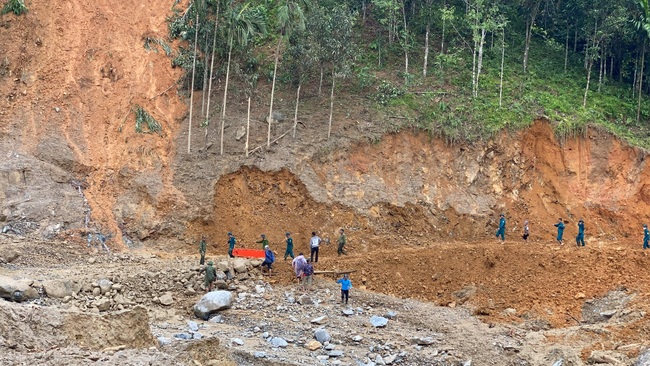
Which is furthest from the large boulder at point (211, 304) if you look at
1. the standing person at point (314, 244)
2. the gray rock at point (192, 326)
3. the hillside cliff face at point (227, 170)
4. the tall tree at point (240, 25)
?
the tall tree at point (240, 25)

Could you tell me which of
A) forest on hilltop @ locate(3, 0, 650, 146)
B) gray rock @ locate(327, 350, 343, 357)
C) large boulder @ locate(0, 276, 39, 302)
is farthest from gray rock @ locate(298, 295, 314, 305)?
forest on hilltop @ locate(3, 0, 650, 146)

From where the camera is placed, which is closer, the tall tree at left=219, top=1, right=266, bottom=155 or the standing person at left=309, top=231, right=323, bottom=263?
the standing person at left=309, top=231, right=323, bottom=263

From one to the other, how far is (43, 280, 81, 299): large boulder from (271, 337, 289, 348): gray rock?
19.7 feet

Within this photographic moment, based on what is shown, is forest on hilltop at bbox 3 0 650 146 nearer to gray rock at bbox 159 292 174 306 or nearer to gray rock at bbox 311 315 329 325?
gray rock at bbox 159 292 174 306

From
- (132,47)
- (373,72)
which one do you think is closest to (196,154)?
(132,47)

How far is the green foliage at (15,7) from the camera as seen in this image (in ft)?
106

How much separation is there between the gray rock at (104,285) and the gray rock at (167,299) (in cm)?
148

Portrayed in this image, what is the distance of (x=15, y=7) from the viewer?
32219mm

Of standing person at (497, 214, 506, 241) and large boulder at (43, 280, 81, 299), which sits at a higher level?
standing person at (497, 214, 506, 241)

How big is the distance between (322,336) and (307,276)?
377 centimetres

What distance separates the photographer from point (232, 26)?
28547 millimetres

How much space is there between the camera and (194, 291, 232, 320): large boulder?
69.8ft

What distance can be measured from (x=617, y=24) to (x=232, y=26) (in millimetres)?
17300

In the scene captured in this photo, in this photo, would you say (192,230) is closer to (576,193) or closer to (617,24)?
(576,193)
